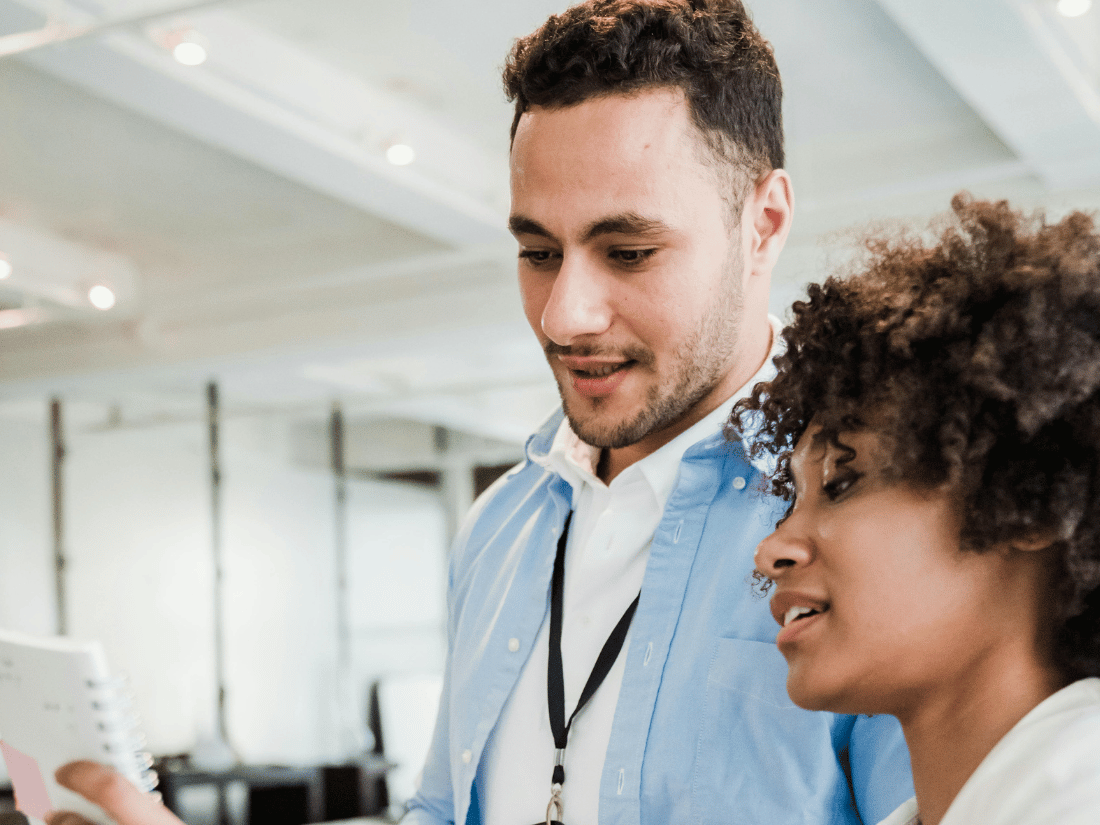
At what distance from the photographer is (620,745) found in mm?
1171

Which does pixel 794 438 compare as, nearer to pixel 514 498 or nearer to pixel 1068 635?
pixel 1068 635

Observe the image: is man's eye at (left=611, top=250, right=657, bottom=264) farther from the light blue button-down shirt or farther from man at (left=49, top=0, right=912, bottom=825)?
the light blue button-down shirt

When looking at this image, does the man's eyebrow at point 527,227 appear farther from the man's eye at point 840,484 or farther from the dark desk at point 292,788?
the dark desk at point 292,788

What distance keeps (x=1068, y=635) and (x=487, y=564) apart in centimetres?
93

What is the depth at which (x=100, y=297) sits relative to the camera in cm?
671

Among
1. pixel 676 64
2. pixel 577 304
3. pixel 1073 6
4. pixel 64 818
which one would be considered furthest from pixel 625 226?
pixel 1073 6

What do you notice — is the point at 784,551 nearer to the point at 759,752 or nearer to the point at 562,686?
the point at 759,752

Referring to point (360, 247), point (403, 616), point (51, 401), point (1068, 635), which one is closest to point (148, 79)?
point (360, 247)

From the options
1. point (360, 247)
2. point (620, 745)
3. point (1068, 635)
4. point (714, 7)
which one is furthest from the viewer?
point (360, 247)

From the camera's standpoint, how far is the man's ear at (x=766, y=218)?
1322mm

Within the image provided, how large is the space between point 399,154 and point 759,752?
12.7ft

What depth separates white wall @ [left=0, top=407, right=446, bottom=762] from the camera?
884 centimetres

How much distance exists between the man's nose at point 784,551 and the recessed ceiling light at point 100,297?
21.4 ft

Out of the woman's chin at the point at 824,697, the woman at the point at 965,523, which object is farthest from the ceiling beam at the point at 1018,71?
the woman's chin at the point at 824,697
